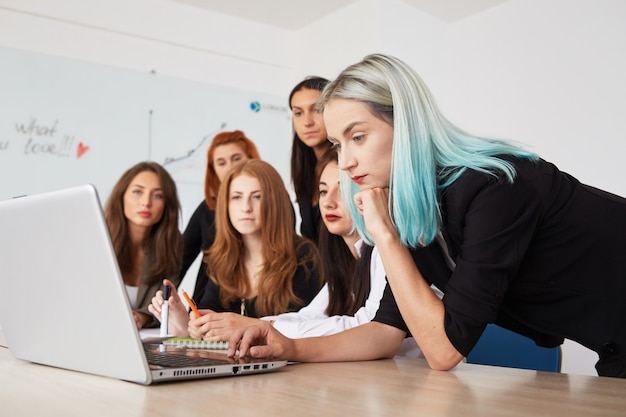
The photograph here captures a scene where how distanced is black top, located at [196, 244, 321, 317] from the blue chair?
0.68m

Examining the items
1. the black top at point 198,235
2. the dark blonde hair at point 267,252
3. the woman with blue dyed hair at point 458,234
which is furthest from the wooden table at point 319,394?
the black top at point 198,235

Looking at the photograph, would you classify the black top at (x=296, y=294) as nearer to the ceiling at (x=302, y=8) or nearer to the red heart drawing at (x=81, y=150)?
the red heart drawing at (x=81, y=150)

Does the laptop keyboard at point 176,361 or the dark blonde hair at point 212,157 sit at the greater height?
the dark blonde hair at point 212,157

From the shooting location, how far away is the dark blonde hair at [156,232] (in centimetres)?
272

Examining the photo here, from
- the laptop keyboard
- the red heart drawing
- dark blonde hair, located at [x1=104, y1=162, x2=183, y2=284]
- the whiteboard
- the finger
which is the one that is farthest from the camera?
the red heart drawing

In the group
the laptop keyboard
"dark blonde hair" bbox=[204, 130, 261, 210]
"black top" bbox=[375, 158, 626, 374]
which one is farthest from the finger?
"dark blonde hair" bbox=[204, 130, 261, 210]

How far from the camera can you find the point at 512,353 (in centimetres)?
175

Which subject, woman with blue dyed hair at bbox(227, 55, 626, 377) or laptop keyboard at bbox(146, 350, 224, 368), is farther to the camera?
woman with blue dyed hair at bbox(227, 55, 626, 377)

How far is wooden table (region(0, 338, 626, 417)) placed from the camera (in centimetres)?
68

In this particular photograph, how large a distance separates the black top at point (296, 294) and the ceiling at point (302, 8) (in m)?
2.37

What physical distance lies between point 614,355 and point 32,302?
100 cm

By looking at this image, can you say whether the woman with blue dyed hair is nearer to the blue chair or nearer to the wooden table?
the wooden table

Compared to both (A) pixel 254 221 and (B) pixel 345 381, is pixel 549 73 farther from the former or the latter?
(B) pixel 345 381

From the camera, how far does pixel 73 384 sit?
829mm
